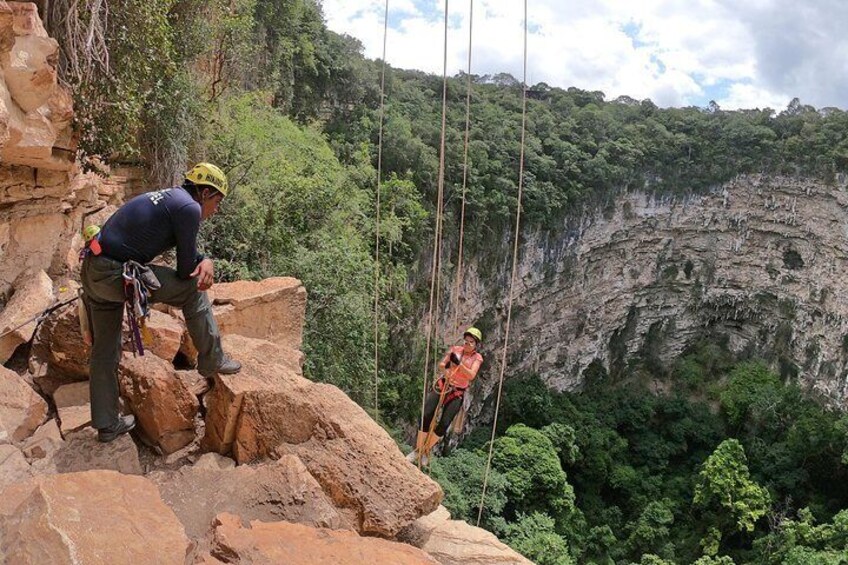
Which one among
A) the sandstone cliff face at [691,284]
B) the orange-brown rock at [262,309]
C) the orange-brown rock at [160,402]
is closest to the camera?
the orange-brown rock at [160,402]

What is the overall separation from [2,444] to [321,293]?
5.76 meters

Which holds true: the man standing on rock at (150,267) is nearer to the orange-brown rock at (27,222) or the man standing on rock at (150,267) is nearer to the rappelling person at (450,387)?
the orange-brown rock at (27,222)

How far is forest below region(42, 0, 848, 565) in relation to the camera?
7.88 meters

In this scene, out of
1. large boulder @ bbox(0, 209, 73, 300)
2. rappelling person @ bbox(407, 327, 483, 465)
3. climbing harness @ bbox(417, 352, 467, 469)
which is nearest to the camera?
large boulder @ bbox(0, 209, 73, 300)

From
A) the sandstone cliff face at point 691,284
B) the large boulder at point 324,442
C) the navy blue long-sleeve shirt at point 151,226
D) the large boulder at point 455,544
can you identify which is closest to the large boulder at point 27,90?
the navy blue long-sleeve shirt at point 151,226

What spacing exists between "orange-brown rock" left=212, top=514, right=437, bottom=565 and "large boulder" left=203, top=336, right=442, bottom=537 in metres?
0.31

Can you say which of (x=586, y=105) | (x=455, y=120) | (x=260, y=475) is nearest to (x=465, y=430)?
(x=455, y=120)

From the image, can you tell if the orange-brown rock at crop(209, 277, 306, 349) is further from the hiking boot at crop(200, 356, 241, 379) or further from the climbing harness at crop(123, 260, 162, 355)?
the climbing harness at crop(123, 260, 162, 355)

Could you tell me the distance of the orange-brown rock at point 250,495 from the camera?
3.08 m

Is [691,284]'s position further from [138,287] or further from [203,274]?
[138,287]

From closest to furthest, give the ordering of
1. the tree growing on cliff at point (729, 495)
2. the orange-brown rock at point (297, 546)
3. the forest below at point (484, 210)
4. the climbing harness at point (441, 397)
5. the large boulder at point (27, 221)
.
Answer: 1. the orange-brown rock at point (297, 546)
2. the large boulder at point (27, 221)
3. the climbing harness at point (441, 397)
4. the forest below at point (484, 210)
5. the tree growing on cliff at point (729, 495)

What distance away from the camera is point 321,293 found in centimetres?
881

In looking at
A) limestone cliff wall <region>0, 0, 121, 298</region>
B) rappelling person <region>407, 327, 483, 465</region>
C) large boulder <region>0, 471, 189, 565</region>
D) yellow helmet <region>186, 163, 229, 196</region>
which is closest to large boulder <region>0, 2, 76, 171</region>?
limestone cliff wall <region>0, 0, 121, 298</region>

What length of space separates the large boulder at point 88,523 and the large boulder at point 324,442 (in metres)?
0.87
